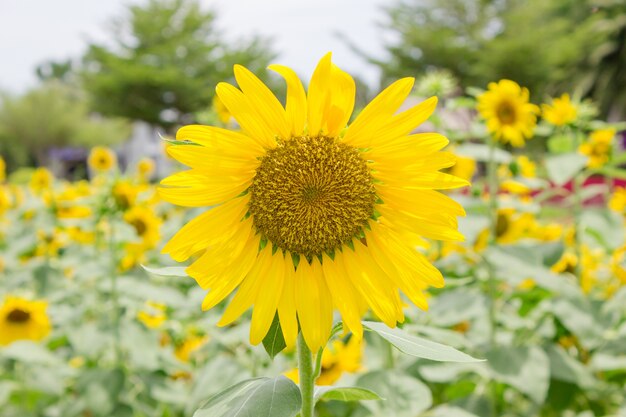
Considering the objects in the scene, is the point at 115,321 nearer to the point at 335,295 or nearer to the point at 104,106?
the point at 335,295

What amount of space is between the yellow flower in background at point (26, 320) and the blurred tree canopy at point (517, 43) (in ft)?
82.6

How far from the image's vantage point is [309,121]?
3.16 feet

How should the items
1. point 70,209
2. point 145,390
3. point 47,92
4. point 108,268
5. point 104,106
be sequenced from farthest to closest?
point 47,92 → point 104,106 → point 70,209 → point 108,268 → point 145,390

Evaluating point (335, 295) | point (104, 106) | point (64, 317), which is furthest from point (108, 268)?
point (104, 106)

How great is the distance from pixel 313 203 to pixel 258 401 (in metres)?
0.32

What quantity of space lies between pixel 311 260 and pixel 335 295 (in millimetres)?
76

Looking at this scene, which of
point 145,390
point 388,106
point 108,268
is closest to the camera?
point 388,106

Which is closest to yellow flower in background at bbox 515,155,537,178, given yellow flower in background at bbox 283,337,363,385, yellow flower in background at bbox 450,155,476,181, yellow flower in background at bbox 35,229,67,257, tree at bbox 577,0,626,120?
yellow flower in background at bbox 450,155,476,181

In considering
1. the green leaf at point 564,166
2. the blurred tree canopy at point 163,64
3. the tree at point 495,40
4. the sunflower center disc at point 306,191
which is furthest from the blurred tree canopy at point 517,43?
the sunflower center disc at point 306,191

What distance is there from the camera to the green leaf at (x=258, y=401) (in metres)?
0.86

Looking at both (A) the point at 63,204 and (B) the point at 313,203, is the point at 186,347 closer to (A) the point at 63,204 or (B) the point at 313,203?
(A) the point at 63,204

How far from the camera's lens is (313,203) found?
3.32 ft

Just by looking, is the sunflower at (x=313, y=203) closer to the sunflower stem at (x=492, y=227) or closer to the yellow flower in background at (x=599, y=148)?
the sunflower stem at (x=492, y=227)

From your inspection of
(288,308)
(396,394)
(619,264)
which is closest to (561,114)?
(619,264)
